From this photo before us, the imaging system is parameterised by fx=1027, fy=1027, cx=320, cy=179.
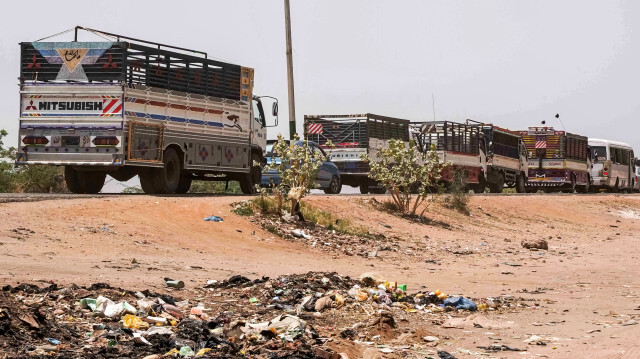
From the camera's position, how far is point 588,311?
43.5 ft

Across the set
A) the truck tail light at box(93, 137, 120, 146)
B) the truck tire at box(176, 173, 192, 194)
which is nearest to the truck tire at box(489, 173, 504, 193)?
the truck tire at box(176, 173, 192, 194)

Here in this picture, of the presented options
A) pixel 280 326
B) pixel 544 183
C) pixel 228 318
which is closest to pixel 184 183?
pixel 228 318

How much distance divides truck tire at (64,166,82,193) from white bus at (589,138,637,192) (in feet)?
115

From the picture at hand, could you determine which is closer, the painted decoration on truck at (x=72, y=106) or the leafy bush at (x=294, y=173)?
the leafy bush at (x=294, y=173)

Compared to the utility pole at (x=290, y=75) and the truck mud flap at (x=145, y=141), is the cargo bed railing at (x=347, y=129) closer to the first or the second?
the utility pole at (x=290, y=75)

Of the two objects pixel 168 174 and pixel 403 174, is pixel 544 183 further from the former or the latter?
pixel 168 174

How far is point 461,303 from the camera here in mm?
12984

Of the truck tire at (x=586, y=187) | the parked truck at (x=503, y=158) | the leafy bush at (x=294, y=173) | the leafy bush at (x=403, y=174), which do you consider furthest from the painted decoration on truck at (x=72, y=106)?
the truck tire at (x=586, y=187)

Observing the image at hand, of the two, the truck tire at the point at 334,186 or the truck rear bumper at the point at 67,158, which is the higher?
the truck rear bumper at the point at 67,158

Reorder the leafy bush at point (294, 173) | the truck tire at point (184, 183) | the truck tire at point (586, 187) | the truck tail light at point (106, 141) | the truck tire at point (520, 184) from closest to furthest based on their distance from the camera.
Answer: the leafy bush at point (294, 173) → the truck tail light at point (106, 141) → the truck tire at point (184, 183) → the truck tire at point (520, 184) → the truck tire at point (586, 187)

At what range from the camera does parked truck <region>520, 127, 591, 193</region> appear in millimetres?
49531

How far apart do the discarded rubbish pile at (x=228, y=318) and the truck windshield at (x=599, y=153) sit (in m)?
42.6

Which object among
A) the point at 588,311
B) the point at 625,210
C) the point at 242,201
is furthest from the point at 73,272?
the point at 625,210

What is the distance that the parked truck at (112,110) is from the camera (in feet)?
76.9
